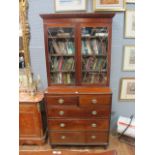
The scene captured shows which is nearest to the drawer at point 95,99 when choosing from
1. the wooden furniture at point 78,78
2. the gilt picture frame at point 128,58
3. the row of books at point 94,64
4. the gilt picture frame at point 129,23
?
the wooden furniture at point 78,78

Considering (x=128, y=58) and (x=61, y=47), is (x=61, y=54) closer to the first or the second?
(x=61, y=47)

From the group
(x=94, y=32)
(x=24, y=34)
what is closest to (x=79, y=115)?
(x=94, y=32)

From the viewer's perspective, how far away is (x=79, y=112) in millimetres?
2016

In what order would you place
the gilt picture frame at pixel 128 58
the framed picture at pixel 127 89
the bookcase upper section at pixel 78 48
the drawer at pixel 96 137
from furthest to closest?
the framed picture at pixel 127 89 < the gilt picture frame at pixel 128 58 < the drawer at pixel 96 137 < the bookcase upper section at pixel 78 48

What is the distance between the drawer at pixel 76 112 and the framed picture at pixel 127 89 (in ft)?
1.78

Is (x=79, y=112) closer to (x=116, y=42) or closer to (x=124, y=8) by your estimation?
(x=116, y=42)

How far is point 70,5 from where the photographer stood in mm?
2088

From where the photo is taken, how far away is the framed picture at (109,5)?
2068mm

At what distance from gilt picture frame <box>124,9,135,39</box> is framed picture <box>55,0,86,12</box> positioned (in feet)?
1.80

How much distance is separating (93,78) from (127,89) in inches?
23.9

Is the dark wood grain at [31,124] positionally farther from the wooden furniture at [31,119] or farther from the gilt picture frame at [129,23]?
the gilt picture frame at [129,23]
